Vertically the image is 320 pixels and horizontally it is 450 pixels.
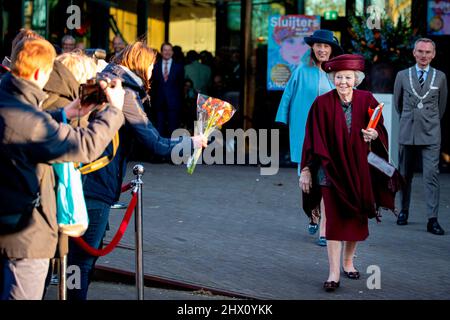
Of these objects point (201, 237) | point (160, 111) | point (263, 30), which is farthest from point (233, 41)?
point (201, 237)

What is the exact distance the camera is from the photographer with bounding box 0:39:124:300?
4668mm

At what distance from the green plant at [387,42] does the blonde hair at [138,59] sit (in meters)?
7.97

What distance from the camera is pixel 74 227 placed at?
4977 mm

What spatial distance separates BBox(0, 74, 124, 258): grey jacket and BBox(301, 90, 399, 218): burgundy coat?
8.37 feet

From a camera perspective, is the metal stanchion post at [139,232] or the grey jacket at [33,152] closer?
the grey jacket at [33,152]

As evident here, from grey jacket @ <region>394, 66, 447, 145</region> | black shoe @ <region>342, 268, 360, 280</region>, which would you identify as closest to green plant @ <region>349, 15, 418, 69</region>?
grey jacket @ <region>394, 66, 447, 145</region>

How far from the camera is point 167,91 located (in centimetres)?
1477

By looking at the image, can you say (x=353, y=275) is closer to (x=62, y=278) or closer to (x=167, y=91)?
(x=62, y=278)

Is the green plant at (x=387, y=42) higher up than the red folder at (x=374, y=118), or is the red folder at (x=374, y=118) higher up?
the green plant at (x=387, y=42)

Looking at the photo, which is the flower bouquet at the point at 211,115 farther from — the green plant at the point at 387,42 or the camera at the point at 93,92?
the green plant at the point at 387,42

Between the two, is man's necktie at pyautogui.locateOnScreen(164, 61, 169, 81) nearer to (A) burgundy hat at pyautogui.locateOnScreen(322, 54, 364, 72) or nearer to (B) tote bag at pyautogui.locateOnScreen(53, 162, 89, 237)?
(A) burgundy hat at pyautogui.locateOnScreen(322, 54, 364, 72)

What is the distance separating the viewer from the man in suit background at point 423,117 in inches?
388

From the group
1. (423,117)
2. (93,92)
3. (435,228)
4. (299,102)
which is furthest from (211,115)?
(423,117)

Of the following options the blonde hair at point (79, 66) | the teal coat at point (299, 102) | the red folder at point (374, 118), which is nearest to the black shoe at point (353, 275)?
the red folder at point (374, 118)
